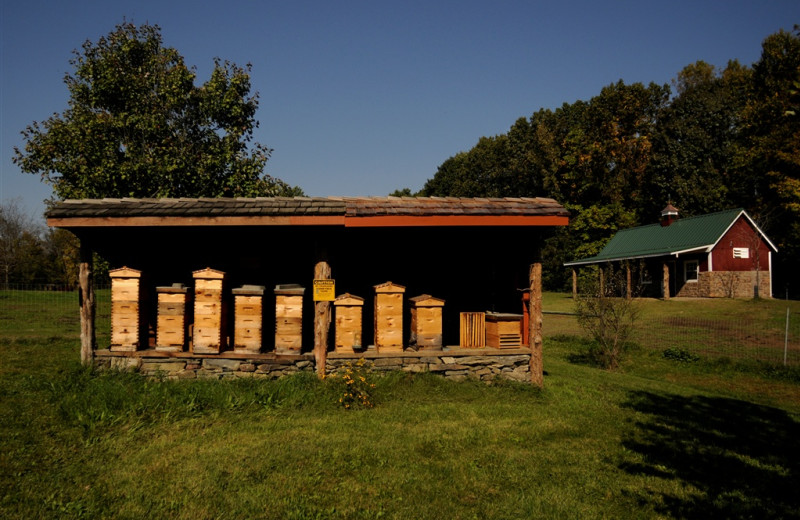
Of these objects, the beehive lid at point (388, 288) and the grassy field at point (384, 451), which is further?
the beehive lid at point (388, 288)

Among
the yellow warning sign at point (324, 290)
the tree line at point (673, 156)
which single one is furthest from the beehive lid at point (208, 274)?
the tree line at point (673, 156)

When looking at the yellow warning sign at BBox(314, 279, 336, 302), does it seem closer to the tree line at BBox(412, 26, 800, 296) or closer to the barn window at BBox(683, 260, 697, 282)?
the barn window at BBox(683, 260, 697, 282)

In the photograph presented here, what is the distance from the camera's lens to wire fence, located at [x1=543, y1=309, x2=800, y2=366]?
48.6 feet

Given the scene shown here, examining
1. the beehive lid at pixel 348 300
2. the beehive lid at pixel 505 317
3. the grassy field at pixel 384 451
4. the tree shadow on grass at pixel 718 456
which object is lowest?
the tree shadow on grass at pixel 718 456

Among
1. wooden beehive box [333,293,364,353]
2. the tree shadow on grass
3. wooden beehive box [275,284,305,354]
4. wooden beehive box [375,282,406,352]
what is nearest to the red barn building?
the tree shadow on grass

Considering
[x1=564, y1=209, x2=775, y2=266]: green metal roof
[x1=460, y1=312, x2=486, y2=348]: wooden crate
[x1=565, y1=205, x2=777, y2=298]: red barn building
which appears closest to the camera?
[x1=460, y1=312, x2=486, y2=348]: wooden crate

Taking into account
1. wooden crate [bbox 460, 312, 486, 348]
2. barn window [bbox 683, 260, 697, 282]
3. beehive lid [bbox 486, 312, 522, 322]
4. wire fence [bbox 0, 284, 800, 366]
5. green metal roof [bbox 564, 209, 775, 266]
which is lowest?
wire fence [bbox 0, 284, 800, 366]

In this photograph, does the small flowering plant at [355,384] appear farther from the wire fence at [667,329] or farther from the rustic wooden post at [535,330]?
the wire fence at [667,329]

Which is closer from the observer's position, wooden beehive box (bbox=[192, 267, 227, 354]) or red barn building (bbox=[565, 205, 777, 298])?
wooden beehive box (bbox=[192, 267, 227, 354])

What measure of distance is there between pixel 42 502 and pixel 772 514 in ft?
23.7

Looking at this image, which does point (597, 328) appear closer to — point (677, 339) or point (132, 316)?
point (677, 339)

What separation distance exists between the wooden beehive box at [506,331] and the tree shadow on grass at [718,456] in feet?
7.74

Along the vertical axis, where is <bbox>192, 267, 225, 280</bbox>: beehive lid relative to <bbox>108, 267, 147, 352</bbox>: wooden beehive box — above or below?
above

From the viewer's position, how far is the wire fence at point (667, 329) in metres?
15.4
